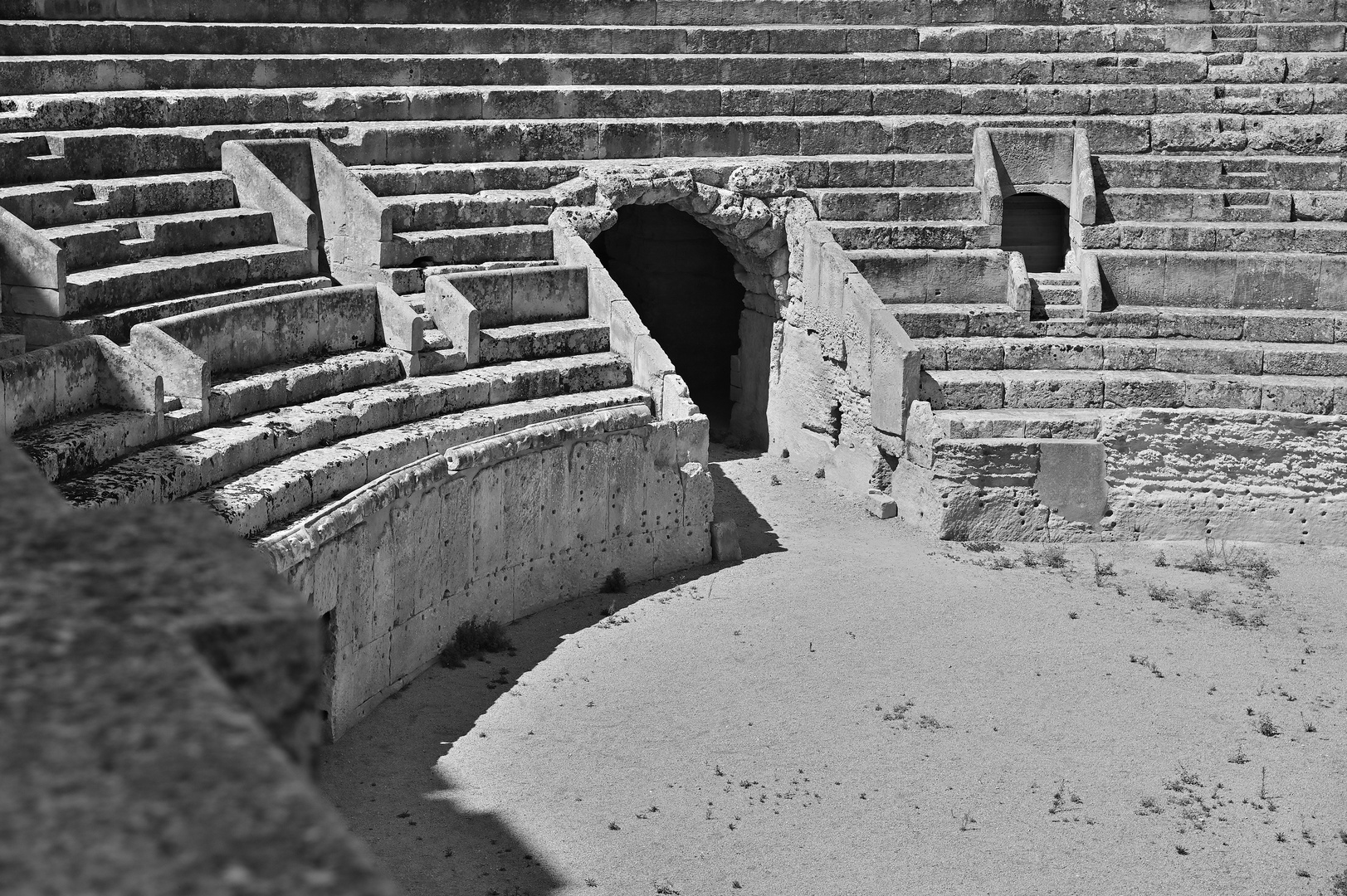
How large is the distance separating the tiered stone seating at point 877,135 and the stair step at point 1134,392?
23 millimetres

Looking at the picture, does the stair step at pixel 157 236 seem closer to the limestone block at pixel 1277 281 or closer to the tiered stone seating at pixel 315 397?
the tiered stone seating at pixel 315 397

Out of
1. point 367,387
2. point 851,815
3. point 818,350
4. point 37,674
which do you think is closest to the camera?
point 37,674

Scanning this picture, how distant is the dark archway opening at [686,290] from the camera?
18844mm

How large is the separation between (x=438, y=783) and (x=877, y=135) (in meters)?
9.54

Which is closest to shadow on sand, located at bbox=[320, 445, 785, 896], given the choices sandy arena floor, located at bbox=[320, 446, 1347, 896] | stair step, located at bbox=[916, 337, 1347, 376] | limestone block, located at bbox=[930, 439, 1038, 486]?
sandy arena floor, located at bbox=[320, 446, 1347, 896]

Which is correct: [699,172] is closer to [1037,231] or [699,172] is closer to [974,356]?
[974,356]

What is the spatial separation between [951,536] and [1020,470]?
818 millimetres

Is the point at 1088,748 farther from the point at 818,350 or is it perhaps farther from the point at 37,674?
the point at 37,674

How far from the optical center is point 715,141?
16.3 meters

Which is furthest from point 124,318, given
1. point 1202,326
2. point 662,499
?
point 1202,326

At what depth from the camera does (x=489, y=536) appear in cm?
1186

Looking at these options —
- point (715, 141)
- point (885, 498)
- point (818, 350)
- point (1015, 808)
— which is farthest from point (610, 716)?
point (715, 141)

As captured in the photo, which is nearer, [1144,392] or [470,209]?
[1144,392]

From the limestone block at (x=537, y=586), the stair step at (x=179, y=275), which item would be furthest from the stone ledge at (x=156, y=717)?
the limestone block at (x=537, y=586)
